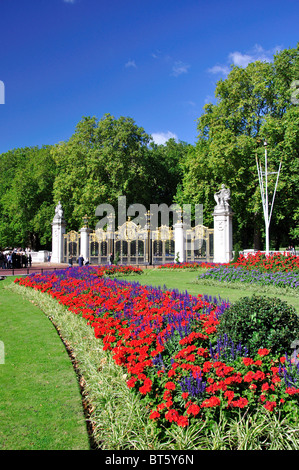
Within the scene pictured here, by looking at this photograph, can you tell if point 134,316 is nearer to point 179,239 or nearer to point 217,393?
point 217,393

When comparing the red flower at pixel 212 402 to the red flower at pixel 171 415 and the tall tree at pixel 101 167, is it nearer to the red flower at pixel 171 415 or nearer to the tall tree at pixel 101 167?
the red flower at pixel 171 415

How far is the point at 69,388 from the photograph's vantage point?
4.45m

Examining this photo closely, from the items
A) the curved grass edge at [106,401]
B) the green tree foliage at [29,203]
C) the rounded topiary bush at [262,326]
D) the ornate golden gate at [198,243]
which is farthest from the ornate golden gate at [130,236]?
the rounded topiary bush at [262,326]

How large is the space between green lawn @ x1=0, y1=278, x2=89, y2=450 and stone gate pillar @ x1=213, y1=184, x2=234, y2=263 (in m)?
17.2

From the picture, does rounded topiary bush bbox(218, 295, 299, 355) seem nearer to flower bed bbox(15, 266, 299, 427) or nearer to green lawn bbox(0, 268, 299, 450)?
flower bed bbox(15, 266, 299, 427)

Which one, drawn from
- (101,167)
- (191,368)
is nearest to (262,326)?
(191,368)

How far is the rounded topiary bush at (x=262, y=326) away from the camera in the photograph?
4203 millimetres

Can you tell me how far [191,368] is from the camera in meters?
3.67

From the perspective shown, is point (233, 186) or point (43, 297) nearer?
point (43, 297)

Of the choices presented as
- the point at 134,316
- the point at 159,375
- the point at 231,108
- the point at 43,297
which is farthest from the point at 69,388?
the point at 231,108

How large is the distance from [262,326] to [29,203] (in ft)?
116

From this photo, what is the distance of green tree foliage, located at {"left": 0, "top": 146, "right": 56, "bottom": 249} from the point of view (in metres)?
36.1
